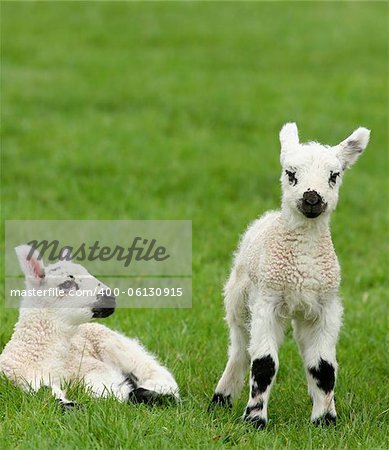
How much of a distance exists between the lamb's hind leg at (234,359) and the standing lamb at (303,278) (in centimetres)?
35

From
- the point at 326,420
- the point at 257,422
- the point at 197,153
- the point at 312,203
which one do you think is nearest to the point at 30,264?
the point at 257,422

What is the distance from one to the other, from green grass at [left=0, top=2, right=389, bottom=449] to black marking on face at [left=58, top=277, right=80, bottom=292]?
0.74 meters

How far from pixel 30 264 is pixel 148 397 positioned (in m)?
1.24

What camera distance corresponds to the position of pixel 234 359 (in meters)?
6.80

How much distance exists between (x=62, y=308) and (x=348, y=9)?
2338 centimetres

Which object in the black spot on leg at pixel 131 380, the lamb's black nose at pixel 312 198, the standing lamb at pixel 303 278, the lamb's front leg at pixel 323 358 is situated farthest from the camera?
the black spot on leg at pixel 131 380

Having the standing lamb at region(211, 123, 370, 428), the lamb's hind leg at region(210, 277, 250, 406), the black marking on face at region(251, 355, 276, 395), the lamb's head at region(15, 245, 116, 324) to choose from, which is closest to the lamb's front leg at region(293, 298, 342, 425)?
the standing lamb at region(211, 123, 370, 428)

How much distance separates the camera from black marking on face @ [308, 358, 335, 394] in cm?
624

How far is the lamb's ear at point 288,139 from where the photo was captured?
21.0 ft

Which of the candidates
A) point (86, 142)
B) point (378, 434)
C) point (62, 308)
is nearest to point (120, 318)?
point (62, 308)

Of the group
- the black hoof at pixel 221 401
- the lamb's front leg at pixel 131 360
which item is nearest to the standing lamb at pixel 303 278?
the black hoof at pixel 221 401

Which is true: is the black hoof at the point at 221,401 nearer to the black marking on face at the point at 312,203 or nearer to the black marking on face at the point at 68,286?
the black marking on face at the point at 68,286

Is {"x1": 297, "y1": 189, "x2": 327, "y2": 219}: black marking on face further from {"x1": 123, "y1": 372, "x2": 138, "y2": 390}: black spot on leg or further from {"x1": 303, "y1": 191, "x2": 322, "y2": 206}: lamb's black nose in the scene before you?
{"x1": 123, "y1": 372, "x2": 138, "y2": 390}: black spot on leg

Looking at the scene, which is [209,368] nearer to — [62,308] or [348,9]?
[62,308]
